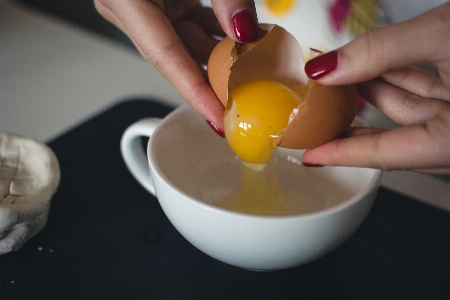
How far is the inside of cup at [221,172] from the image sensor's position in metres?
0.84

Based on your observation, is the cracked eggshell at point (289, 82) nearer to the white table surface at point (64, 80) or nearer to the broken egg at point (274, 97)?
the broken egg at point (274, 97)

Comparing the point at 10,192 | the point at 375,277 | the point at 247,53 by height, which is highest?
the point at 247,53

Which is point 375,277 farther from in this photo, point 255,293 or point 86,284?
point 86,284

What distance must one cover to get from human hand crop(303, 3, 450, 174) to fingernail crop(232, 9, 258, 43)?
130mm

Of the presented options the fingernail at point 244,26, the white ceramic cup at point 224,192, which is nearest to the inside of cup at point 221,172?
the white ceramic cup at point 224,192

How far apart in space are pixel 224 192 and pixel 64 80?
760mm

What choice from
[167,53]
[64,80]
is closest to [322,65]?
[167,53]

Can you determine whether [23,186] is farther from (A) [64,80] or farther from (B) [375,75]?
(A) [64,80]

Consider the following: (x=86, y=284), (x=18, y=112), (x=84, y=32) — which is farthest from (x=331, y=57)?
(x=84, y=32)

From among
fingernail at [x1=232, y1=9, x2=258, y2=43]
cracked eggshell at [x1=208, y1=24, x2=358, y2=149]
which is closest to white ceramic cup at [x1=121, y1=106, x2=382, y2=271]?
cracked eggshell at [x1=208, y1=24, x2=358, y2=149]

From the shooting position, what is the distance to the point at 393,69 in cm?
63

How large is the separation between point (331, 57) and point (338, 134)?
15 centimetres

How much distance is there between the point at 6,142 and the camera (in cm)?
80

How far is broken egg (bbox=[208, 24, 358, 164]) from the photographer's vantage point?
0.66 meters
